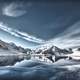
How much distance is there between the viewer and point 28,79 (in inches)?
844

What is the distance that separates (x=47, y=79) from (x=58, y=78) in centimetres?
111

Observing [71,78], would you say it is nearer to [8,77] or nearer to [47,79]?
[47,79]

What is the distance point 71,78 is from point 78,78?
2.15 ft

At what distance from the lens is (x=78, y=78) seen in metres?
21.9


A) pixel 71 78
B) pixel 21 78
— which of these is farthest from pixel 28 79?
pixel 71 78

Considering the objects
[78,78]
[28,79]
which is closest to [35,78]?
[28,79]

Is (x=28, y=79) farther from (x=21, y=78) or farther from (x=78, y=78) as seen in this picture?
(x=78, y=78)

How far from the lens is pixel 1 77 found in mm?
21828

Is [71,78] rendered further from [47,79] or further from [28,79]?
[28,79]

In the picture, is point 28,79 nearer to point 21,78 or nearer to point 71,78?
point 21,78

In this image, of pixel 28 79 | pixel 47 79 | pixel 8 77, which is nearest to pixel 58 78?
pixel 47 79

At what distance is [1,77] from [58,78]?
17.5 feet

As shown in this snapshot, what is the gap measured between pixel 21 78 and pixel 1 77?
1.89m

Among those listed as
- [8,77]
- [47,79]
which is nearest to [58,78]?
[47,79]
